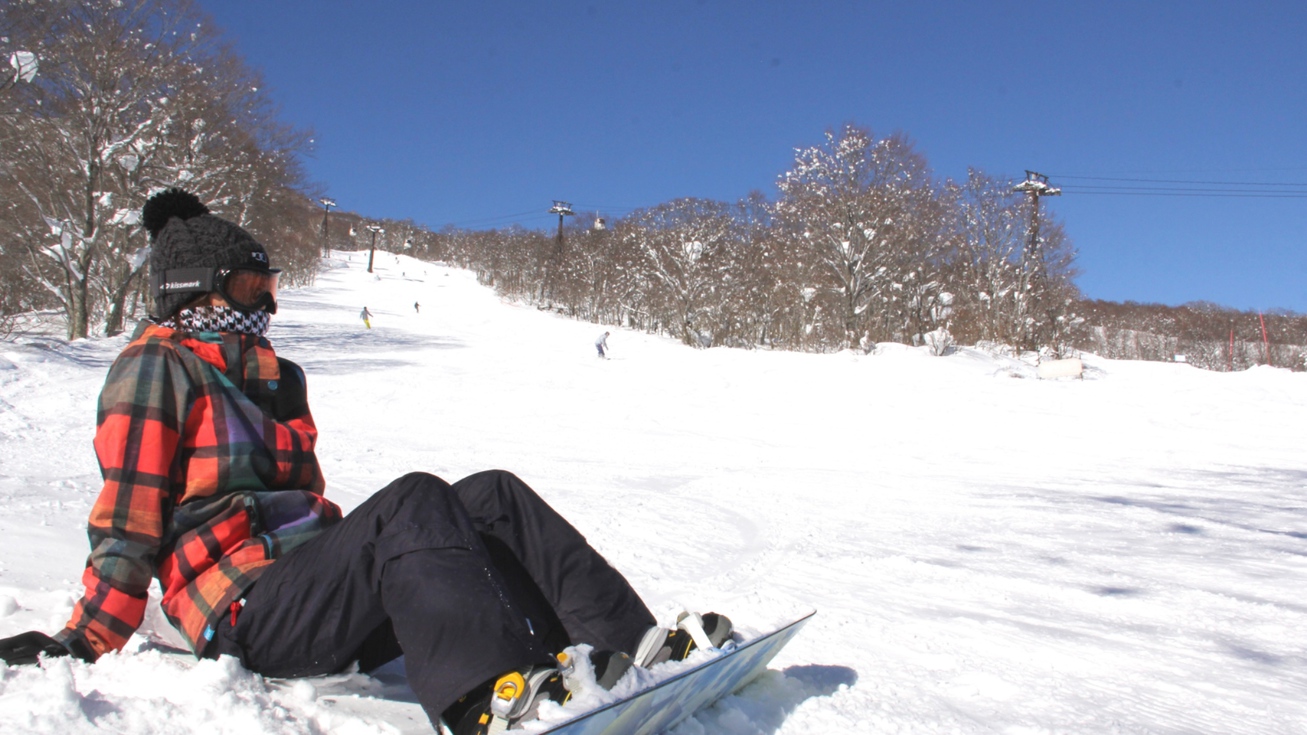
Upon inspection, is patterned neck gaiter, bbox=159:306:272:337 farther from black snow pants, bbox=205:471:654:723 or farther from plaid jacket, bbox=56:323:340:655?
black snow pants, bbox=205:471:654:723

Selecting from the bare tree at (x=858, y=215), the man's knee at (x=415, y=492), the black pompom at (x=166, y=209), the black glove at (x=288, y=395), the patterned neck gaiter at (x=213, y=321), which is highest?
the bare tree at (x=858, y=215)

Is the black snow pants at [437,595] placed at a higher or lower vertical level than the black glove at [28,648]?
higher

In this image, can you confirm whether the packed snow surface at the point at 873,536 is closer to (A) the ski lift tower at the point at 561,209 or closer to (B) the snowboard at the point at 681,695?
(B) the snowboard at the point at 681,695

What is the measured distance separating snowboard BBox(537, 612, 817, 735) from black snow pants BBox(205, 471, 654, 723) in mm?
178

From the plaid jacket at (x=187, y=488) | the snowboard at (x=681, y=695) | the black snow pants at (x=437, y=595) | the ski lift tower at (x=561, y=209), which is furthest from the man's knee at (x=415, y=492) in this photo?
the ski lift tower at (x=561, y=209)

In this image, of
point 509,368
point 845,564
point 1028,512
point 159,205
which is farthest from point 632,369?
point 159,205

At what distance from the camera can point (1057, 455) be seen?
30.3ft

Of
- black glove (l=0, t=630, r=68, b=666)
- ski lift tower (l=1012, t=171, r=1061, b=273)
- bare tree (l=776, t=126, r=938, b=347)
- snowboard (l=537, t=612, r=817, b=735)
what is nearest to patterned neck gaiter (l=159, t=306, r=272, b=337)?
black glove (l=0, t=630, r=68, b=666)

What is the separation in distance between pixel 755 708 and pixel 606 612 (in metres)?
0.47

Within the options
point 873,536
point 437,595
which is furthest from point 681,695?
point 873,536

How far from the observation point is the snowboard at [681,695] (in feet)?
4.51

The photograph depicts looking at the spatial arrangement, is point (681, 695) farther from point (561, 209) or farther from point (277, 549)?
point (561, 209)

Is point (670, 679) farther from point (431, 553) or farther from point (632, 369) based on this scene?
point (632, 369)

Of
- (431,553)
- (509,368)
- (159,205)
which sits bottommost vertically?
(509,368)
